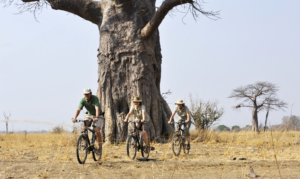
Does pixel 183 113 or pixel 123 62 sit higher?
pixel 123 62

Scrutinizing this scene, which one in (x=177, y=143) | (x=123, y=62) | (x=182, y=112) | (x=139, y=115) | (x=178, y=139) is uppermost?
(x=123, y=62)

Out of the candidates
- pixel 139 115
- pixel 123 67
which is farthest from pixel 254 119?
pixel 139 115

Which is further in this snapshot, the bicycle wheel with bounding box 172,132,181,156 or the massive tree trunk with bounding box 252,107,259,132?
the massive tree trunk with bounding box 252,107,259,132

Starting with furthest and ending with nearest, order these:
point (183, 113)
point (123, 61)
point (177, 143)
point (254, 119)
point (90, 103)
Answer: point (254, 119) → point (123, 61) → point (183, 113) → point (177, 143) → point (90, 103)

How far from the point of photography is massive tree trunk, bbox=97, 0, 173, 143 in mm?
11844

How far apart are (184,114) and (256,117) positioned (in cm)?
2261

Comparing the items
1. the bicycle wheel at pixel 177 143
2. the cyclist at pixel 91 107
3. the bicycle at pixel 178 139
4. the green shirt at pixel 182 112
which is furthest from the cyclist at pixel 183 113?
the cyclist at pixel 91 107

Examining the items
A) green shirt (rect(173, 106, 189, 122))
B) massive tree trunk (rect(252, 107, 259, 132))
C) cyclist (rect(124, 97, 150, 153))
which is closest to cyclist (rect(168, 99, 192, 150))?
green shirt (rect(173, 106, 189, 122))

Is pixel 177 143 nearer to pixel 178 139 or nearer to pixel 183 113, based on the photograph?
pixel 178 139

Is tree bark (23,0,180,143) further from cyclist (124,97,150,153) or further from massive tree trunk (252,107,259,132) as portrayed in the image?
massive tree trunk (252,107,259,132)

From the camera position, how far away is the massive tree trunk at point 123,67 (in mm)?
11844

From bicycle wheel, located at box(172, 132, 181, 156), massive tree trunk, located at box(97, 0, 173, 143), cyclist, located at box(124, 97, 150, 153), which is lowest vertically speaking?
bicycle wheel, located at box(172, 132, 181, 156)

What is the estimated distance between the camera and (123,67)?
39.2 ft

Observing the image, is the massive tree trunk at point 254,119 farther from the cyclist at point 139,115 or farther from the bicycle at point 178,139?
the cyclist at point 139,115
